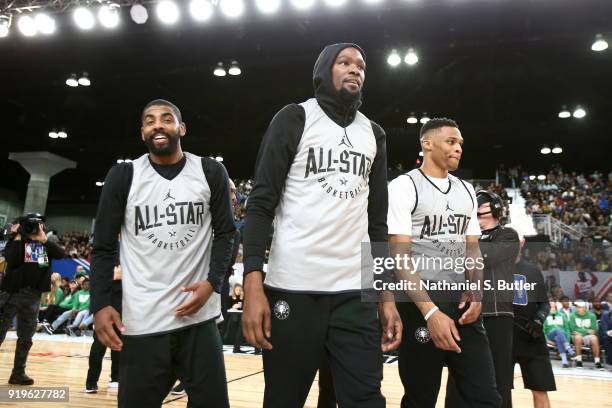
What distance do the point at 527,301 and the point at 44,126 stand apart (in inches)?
749

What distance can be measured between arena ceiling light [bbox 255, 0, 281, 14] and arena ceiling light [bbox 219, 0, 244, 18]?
402 mm

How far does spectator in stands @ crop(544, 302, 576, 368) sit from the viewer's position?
812 centimetres

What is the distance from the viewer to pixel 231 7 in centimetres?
1102

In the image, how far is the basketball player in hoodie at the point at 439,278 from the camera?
7.33 feet

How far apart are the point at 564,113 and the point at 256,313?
17.6 metres

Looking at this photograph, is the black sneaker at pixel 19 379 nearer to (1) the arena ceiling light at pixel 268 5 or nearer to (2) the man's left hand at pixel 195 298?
(2) the man's left hand at pixel 195 298

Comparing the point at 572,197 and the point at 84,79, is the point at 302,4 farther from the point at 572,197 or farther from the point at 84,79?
the point at 572,197

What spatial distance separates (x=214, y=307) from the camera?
2.29 m

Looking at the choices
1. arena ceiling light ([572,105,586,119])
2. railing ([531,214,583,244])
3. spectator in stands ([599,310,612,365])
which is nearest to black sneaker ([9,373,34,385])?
spectator in stands ([599,310,612,365])

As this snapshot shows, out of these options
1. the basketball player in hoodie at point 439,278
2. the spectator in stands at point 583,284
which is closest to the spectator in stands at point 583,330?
the spectator in stands at point 583,284

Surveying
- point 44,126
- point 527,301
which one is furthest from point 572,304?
point 44,126

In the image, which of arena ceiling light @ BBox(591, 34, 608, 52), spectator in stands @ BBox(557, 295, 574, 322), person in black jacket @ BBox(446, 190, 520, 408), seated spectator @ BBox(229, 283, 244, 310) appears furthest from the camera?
arena ceiling light @ BBox(591, 34, 608, 52)

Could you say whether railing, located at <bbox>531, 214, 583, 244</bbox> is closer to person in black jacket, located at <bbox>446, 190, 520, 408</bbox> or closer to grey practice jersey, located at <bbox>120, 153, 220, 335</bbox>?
person in black jacket, located at <bbox>446, 190, 520, 408</bbox>

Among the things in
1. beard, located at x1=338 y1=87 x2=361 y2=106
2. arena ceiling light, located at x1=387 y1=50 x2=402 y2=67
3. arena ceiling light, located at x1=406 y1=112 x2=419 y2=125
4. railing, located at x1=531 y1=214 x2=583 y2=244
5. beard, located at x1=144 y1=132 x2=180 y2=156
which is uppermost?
arena ceiling light, located at x1=387 y1=50 x2=402 y2=67
